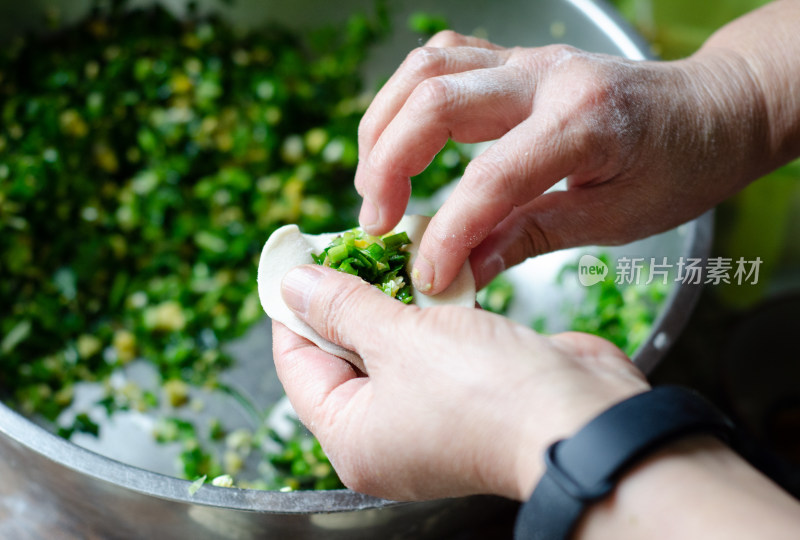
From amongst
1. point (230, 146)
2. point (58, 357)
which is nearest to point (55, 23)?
point (230, 146)

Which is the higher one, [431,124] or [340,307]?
[431,124]

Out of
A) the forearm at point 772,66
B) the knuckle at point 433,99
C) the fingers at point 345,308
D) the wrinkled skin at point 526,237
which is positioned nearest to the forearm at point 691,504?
the wrinkled skin at point 526,237

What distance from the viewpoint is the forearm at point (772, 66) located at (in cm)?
95

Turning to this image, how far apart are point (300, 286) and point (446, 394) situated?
242mm

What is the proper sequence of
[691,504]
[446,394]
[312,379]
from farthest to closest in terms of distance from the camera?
[312,379] < [446,394] < [691,504]

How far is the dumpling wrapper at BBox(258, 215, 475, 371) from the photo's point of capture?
793mm

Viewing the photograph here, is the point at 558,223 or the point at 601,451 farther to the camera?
the point at 558,223

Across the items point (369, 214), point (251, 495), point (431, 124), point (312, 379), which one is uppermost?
point (431, 124)

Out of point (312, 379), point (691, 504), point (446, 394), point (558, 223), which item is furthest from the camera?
point (558, 223)

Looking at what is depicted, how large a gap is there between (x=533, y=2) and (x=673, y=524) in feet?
4.18

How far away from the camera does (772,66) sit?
3.12 ft

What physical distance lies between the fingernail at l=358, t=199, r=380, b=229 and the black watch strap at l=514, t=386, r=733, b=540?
0.43m

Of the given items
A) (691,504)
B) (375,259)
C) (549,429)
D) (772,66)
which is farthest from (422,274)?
(772,66)

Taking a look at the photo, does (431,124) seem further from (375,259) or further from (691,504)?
(691,504)
